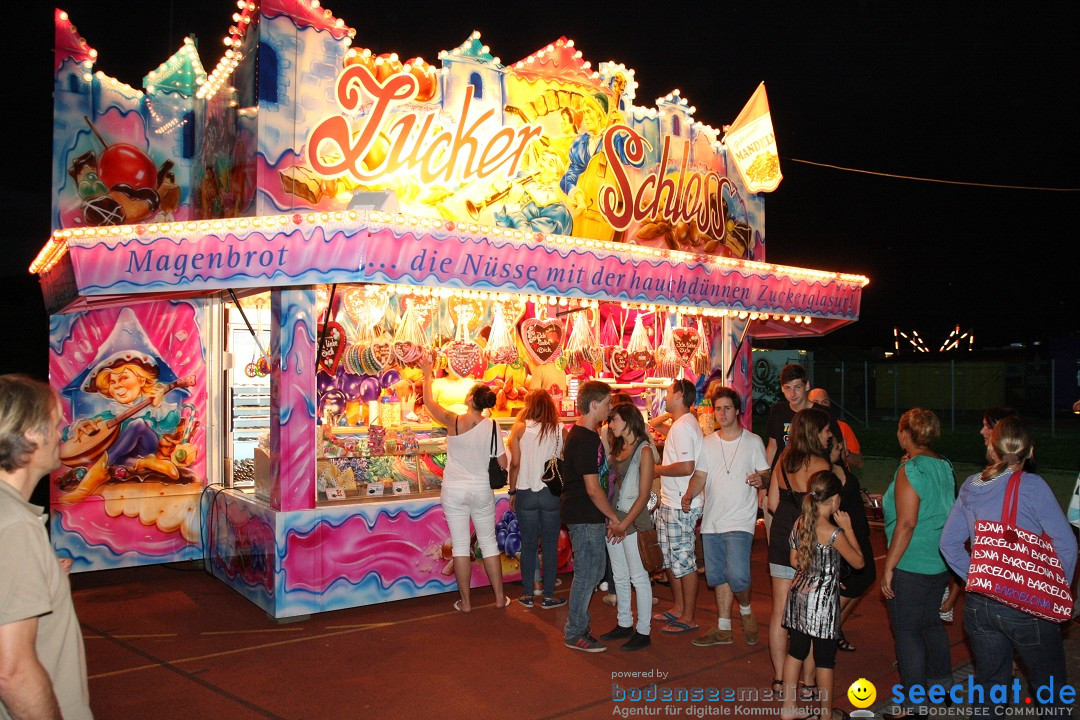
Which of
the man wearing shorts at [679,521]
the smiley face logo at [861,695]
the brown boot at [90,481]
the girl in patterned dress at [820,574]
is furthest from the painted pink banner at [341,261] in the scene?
the smiley face logo at [861,695]

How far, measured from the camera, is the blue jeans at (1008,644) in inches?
154

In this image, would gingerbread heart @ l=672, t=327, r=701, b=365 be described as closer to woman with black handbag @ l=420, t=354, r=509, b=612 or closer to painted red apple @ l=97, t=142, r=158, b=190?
woman with black handbag @ l=420, t=354, r=509, b=612

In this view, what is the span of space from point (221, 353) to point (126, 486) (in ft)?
5.90

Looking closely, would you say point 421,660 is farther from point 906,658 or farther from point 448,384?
point 448,384

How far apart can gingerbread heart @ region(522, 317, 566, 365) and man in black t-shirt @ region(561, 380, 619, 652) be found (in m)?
3.39

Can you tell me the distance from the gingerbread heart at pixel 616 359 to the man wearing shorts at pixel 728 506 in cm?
399

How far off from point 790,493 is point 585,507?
1.54 metres

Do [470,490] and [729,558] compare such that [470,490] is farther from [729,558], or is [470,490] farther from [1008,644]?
[1008,644]

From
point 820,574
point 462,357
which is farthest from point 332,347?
point 820,574

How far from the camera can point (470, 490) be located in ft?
23.6

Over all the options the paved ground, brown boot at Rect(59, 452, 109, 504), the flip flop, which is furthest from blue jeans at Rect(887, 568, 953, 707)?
brown boot at Rect(59, 452, 109, 504)

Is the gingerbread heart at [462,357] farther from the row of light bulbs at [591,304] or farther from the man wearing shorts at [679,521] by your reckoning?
the man wearing shorts at [679,521]

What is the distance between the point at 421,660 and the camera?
5957 millimetres

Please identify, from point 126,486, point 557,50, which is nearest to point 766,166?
point 557,50
